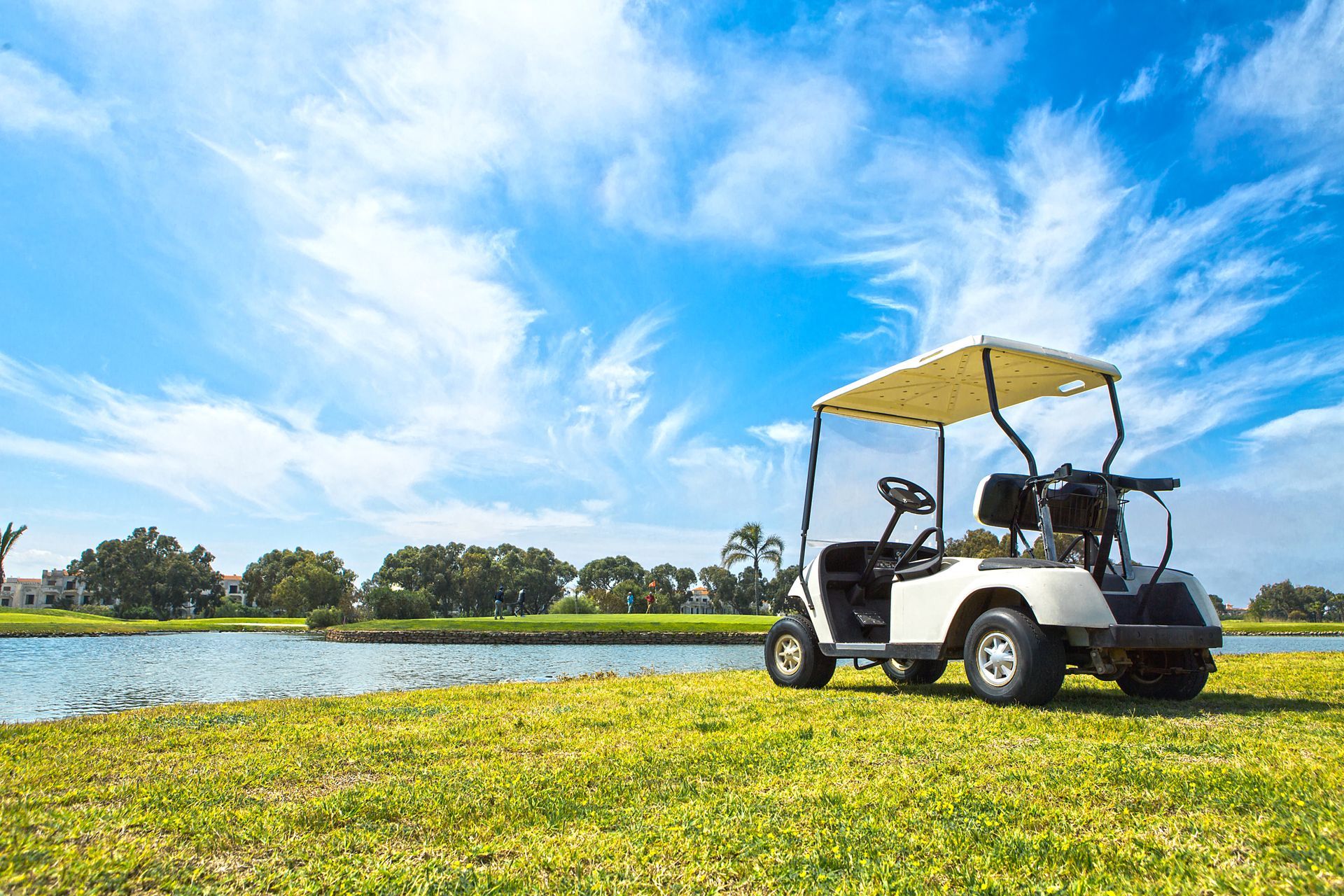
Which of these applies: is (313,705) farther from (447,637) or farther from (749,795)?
(447,637)

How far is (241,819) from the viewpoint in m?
3.37

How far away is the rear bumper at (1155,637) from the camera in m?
5.99

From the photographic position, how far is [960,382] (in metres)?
8.15

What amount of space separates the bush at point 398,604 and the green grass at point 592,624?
41.7 ft

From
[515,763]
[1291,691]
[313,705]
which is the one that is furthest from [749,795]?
[1291,691]

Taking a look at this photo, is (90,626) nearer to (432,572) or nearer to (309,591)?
(309,591)

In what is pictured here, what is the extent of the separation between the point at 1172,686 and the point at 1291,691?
180 cm

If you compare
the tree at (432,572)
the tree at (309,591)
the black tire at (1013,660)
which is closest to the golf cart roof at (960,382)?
the black tire at (1013,660)

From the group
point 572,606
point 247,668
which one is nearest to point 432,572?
point 572,606

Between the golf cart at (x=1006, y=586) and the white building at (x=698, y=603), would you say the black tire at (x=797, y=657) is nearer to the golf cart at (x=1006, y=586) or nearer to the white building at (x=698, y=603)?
the golf cart at (x=1006, y=586)

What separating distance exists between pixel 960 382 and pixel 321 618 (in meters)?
68.3

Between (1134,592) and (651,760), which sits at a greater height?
(1134,592)

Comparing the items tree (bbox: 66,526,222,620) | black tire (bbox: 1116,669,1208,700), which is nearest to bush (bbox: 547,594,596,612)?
tree (bbox: 66,526,222,620)

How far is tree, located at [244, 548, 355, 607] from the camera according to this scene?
378ft
